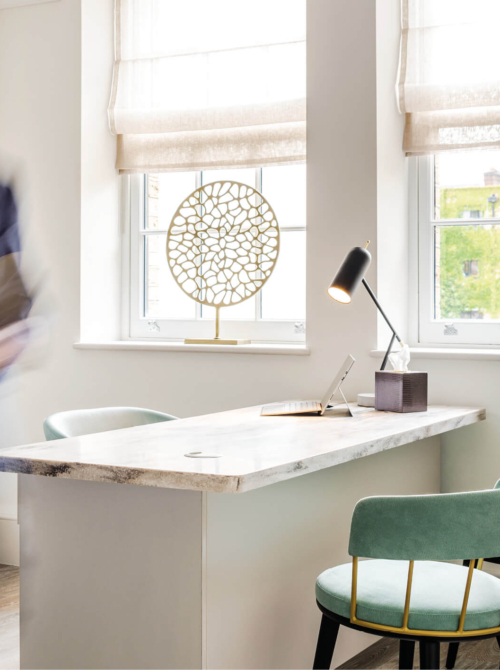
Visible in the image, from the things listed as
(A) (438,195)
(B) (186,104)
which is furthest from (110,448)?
(B) (186,104)

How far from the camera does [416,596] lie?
5.92 feet

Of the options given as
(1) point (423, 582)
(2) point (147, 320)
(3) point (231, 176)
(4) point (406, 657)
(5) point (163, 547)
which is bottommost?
(4) point (406, 657)

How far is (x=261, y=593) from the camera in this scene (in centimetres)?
204

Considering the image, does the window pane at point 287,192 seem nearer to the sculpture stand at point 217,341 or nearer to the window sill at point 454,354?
the sculpture stand at point 217,341

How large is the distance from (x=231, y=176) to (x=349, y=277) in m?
1.25

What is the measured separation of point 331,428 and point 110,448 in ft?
2.28

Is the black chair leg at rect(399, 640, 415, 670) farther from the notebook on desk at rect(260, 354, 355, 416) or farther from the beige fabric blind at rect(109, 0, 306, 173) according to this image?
the beige fabric blind at rect(109, 0, 306, 173)

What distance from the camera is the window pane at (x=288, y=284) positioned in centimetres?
356

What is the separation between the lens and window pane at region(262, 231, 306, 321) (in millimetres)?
3564

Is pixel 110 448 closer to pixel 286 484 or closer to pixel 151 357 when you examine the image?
pixel 286 484

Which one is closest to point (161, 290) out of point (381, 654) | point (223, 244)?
point (223, 244)

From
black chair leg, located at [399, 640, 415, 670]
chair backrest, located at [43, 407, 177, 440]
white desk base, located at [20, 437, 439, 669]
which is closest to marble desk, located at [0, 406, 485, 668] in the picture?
white desk base, located at [20, 437, 439, 669]

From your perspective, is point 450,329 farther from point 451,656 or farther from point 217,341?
point 451,656

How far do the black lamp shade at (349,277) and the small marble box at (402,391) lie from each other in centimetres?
33
